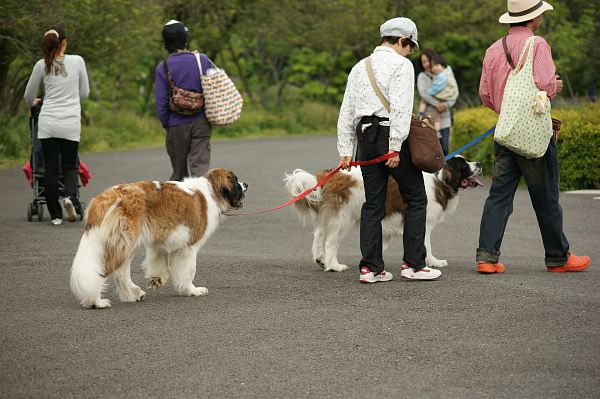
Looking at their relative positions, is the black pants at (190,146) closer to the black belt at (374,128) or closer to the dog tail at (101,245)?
the black belt at (374,128)

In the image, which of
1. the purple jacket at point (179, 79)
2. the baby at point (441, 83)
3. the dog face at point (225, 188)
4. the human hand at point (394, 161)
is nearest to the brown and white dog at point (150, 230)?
the dog face at point (225, 188)

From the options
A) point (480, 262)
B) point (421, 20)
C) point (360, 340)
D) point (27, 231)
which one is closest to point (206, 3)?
point (421, 20)

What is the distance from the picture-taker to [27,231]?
37.5 feet

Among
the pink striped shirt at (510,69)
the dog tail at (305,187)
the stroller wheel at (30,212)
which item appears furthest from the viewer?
the stroller wheel at (30,212)

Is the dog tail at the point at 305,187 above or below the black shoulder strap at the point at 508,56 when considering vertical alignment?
below

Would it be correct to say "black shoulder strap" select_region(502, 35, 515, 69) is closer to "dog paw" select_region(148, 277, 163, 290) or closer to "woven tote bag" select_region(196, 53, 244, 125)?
"woven tote bag" select_region(196, 53, 244, 125)

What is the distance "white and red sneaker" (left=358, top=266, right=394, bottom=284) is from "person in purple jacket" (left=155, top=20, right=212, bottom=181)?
2.51 metres

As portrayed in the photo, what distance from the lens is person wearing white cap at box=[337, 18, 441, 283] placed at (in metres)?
7.88

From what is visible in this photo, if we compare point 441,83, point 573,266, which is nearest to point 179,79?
point 573,266

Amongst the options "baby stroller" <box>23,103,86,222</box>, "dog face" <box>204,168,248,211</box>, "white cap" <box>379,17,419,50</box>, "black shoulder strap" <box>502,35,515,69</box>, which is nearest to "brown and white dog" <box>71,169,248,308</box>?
"dog face" <box>204,168,248,211</box>

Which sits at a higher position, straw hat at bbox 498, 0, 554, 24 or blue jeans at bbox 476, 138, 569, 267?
straw hat at bbox 498, 0, 554, 24

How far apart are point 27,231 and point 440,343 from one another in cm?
657

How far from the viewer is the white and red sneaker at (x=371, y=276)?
8266mm

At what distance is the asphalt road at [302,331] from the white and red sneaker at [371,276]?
0.11 metres
